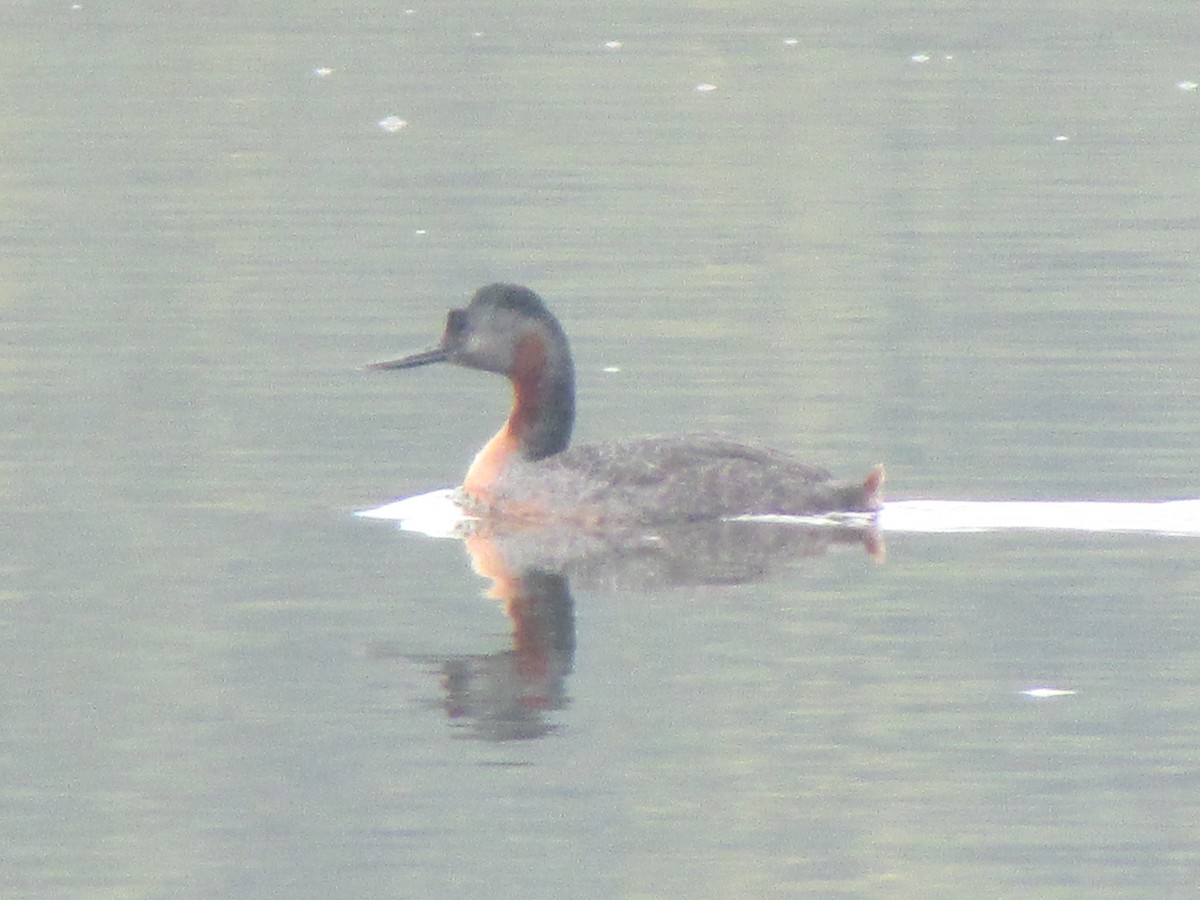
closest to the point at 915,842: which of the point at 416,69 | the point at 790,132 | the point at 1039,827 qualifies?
the point at 1039,827

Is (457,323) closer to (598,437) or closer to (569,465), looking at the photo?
(569,465)

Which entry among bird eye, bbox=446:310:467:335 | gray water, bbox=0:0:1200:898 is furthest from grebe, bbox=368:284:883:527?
gray water, bbox=0:0:1200:898

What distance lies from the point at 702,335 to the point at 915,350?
4.17ft

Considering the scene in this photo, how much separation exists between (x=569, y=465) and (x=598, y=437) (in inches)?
68.3

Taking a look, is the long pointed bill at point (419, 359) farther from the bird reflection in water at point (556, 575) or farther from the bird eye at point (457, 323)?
the bird reflection in water at point (556, 575)

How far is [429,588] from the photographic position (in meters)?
10.3

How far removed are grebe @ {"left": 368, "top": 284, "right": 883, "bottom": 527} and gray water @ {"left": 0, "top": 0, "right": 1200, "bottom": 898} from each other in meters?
0.50

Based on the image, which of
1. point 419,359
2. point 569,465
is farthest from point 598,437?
point 569,465

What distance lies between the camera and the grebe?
11562 millimetres

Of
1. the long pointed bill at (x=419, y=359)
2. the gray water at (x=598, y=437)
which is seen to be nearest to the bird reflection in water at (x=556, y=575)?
the gray water at (x=598, y=437)

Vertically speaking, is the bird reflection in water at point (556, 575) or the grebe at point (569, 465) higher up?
the grebe at point (569, 465)

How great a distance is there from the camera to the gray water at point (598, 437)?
291 inches

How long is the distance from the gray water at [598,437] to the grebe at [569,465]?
0.50 metres

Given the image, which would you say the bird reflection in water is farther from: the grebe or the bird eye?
the bird eye
